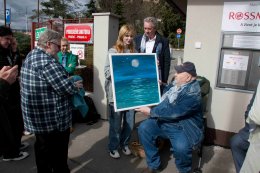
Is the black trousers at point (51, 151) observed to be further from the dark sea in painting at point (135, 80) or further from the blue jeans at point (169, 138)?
the blue jeans at point (169, 138)

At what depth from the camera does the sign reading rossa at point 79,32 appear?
4953 millimetres

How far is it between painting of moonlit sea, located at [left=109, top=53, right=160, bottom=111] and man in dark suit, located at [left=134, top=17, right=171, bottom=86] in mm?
496

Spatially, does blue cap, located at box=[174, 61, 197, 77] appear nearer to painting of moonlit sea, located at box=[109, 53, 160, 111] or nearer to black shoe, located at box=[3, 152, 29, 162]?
painting of moonlit sea, located at box=[109, 53, 160, 111]

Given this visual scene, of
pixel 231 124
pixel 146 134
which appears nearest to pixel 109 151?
pixel 146 134

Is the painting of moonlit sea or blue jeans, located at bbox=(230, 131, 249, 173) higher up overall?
the painting of moonlit sea

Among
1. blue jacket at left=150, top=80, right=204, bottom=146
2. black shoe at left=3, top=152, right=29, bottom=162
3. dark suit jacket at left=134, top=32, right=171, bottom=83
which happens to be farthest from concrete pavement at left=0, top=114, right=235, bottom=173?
dark suit jacket at left=134, top=32, right=171, bottom=83

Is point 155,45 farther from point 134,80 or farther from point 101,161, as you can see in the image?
point 101,161

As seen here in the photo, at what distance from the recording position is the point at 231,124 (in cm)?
388

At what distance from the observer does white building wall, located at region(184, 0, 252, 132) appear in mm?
3758

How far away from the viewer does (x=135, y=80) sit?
2.98 m

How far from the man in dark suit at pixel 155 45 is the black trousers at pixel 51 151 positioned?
1.76m

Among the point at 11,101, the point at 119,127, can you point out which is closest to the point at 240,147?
the point at 119,127

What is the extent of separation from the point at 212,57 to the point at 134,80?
1.61 meters

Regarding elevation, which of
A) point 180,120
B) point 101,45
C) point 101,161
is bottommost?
point 101,161
